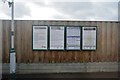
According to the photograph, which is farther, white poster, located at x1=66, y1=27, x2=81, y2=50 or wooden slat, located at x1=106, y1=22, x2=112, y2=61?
wooden slat, located at x1=106, y1=22, x2=112, y2=61

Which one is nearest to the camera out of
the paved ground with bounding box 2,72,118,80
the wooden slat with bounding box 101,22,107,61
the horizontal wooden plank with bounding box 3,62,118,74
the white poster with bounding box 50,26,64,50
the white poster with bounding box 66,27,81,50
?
the paved ground with bounding box 2,72,118,80

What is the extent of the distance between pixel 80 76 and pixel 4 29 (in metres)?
4.20

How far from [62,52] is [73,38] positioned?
863mm

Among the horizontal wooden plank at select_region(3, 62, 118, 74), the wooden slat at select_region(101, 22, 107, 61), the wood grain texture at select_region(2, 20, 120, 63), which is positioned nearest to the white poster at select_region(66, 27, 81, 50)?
the wood grain texture at select_region(2, 20, 120, 63)

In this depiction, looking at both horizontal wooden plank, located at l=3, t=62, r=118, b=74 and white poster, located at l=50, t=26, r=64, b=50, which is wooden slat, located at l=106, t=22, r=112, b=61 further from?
white poster, located at l=50, t=26, r=64, b=50

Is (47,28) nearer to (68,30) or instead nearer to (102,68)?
(68,30)

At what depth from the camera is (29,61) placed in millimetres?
12609

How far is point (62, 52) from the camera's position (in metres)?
12.8

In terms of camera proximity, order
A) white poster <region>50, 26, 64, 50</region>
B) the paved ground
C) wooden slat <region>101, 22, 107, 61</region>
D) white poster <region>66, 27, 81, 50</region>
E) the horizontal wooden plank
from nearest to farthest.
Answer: the paved ground
the horizontal wooden plank
white poster <region>50, 26, 64, 50</region>
white poster <region>66, 27, 81, 50</region>
wooden slat <region>101, 22, 107, 61</region>

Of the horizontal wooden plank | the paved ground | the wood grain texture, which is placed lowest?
the paved ground

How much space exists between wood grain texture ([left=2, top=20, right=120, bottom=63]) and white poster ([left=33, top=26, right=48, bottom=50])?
7.9 inches

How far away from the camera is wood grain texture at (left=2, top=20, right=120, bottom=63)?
12.5 m

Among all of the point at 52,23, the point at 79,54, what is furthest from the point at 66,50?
the point at 52,23

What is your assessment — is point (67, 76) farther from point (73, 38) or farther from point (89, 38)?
point (89, 38)
